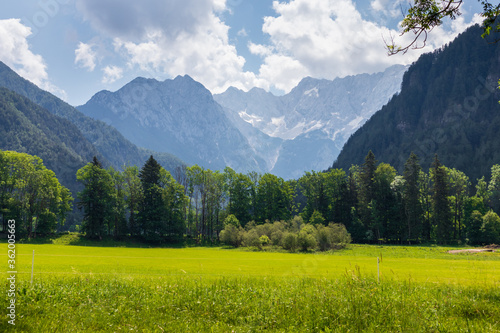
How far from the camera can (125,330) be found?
25.0 feet

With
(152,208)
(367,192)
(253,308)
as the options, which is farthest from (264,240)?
(253,308)

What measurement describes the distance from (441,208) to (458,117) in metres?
134

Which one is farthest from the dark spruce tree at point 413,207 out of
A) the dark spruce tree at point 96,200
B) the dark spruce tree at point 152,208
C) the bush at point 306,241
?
the dark spruce tree at point 96,200

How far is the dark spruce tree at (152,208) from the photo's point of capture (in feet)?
218

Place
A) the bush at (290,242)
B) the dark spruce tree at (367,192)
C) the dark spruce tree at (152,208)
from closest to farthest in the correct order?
the bush at (290,242)
the dark spruce tree at (152,208)
the dark spruce tree at (367,192)

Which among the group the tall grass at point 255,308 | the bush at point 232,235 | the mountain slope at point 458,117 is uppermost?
the mountain slope at point 458,117

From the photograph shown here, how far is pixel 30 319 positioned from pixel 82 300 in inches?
63.2

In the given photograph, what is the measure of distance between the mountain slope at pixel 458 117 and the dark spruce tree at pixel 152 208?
426ft

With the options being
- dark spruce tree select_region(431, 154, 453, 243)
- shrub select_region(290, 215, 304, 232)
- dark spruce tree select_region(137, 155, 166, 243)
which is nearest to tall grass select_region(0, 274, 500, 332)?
shrub select_region(290, 215, 304, 232)

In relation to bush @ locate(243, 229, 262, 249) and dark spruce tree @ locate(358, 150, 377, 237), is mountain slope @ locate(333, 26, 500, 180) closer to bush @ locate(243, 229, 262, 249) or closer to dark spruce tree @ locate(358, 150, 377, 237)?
dark spruce tree @ locate(358, 150, 377, 237)

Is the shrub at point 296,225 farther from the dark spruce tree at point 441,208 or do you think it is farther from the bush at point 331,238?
the dark spruce tree at point 441,208

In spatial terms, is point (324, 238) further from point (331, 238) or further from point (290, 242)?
point (290, 242)

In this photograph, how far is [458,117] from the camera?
16962 centimetres

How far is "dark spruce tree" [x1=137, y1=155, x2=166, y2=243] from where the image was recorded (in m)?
66.4
